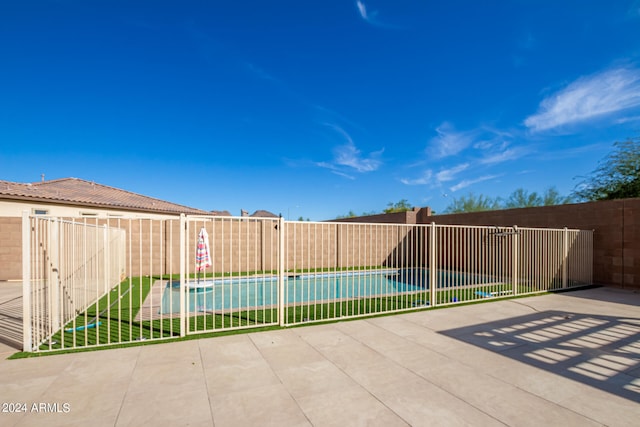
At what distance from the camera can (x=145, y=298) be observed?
6.76 m

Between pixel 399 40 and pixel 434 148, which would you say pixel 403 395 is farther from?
pixel 434 148

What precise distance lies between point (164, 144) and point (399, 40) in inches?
579

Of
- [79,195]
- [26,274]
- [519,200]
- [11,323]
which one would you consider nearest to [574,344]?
[26,274]

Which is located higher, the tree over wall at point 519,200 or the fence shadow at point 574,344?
the tree over wall at point 519,200

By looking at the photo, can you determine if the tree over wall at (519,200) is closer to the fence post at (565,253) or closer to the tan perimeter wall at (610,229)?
the tan perimeter wall at (610,229)

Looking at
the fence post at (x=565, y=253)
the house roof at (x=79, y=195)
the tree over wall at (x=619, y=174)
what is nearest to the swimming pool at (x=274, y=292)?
the fence post at (x=565, y=253)

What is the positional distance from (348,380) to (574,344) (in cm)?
331

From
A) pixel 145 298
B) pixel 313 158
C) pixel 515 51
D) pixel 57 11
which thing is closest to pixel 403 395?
pixel 145 298

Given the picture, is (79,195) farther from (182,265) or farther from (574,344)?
(574,344)

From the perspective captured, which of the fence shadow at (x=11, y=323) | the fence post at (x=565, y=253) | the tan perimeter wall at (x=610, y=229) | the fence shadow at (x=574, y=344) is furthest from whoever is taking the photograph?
the fence post at (x=565, y=253)

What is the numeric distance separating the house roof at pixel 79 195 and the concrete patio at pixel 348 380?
10859 millimetres

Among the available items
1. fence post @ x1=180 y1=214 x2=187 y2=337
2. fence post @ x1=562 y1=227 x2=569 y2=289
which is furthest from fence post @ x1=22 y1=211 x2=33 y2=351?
fence post @ x1=562 y1=227 x2=569 y2=289

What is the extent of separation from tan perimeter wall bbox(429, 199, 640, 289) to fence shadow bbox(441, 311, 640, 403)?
4.18 meters

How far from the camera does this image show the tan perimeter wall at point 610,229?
7.70 m
